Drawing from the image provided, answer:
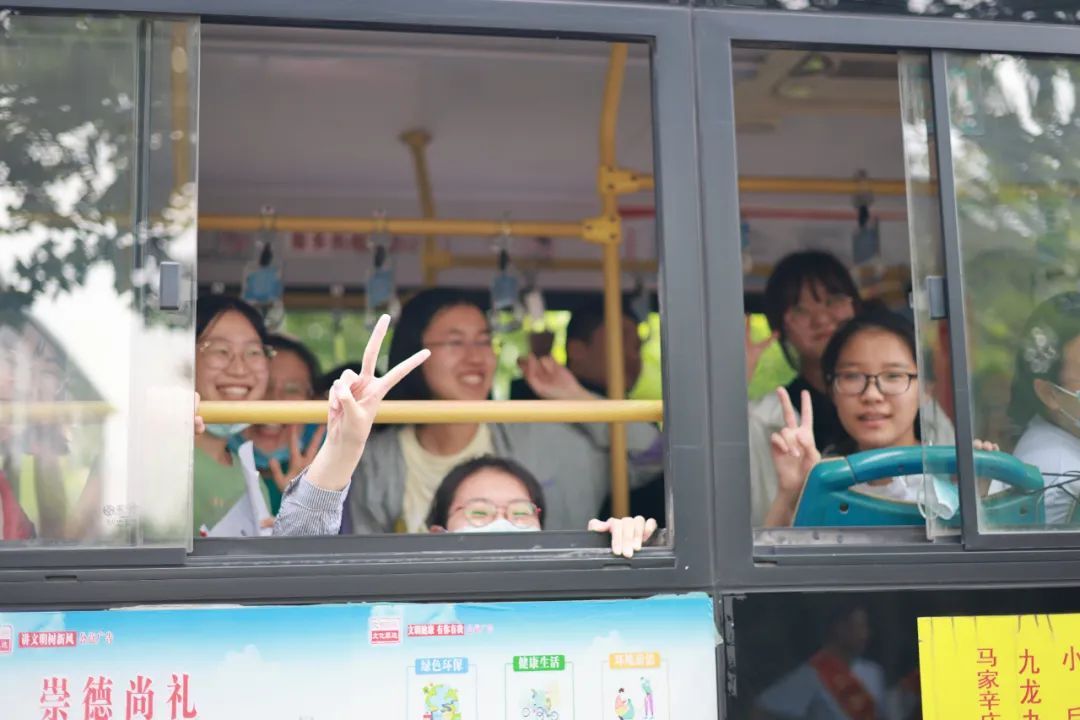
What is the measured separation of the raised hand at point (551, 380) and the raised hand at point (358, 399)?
2.01 m

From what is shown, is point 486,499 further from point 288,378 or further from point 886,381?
point 288,378

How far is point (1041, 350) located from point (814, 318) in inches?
62.2

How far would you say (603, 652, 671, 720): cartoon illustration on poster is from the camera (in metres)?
1.91

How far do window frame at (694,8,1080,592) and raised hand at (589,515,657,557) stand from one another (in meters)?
0.13

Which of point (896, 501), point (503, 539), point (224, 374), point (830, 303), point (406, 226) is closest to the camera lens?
point (503, 539)

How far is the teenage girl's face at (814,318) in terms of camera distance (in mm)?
3729

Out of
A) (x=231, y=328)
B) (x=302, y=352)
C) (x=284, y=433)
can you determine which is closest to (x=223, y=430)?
(x=231, y=328)

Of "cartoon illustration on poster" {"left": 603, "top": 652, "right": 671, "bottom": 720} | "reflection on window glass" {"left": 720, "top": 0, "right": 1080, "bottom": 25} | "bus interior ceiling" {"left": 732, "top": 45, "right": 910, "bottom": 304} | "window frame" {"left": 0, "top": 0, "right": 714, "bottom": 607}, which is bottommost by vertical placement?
"cartoon illustration on poster" {"left": 603, "top": 652, "right": 671, "bottom": 720}

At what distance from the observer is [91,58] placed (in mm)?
1918

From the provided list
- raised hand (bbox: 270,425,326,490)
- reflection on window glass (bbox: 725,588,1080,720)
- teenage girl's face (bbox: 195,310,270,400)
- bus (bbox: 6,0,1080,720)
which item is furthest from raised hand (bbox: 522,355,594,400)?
reflection on window glass (bbox: 725,588,1080,720)

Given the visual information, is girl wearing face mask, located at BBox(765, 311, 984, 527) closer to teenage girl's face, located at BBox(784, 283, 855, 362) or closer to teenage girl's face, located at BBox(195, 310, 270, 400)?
teenage girl's face, located at BBox(784, 283, 855, 362)

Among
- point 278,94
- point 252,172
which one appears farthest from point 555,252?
point 278,94

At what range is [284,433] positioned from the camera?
3.50 metres

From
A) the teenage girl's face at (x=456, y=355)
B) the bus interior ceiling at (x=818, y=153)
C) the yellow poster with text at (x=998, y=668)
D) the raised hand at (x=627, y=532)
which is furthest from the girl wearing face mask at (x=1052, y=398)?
the teenage girl's face at (x=456, y=355)
